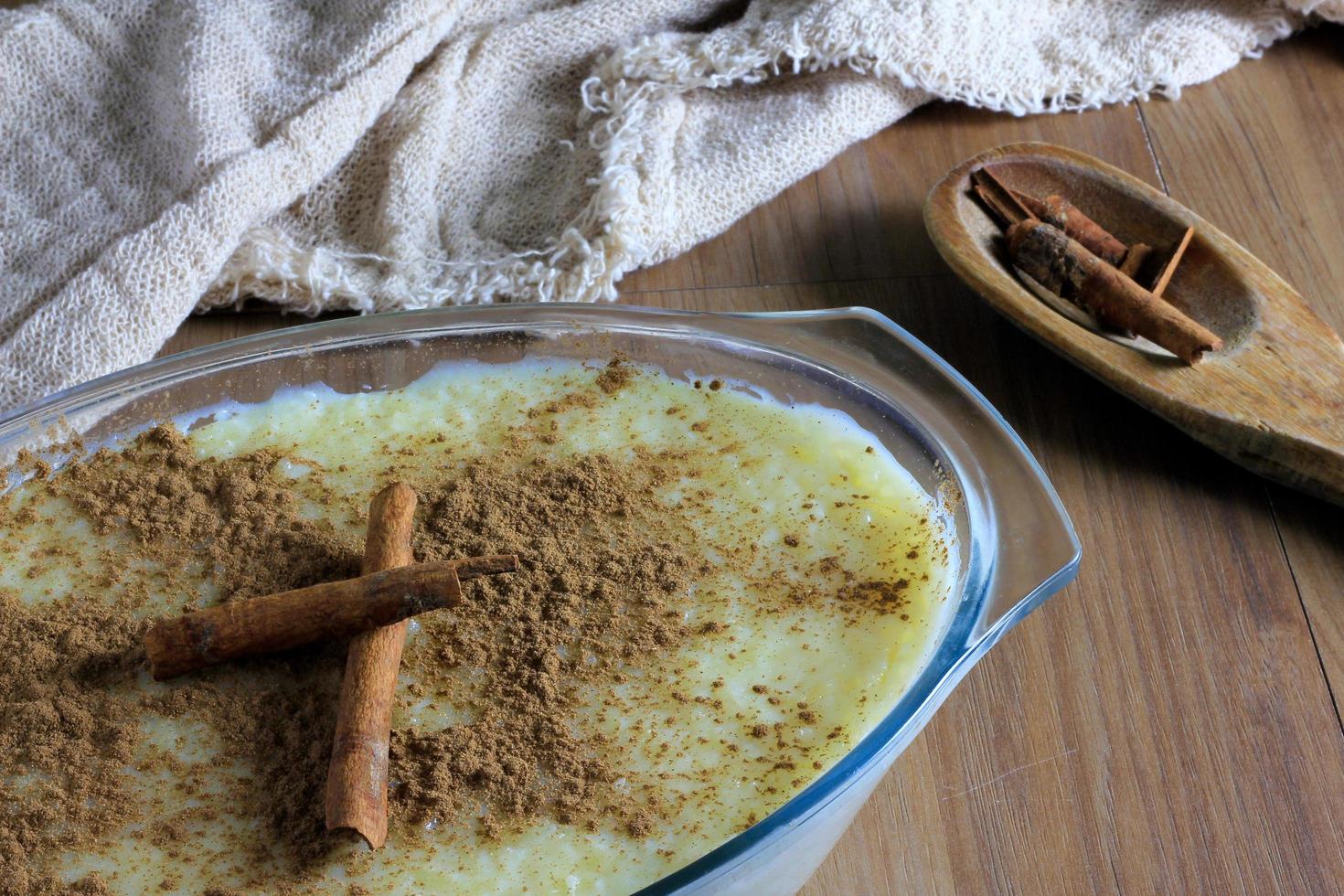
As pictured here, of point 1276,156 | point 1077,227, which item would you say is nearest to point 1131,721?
point 1077,227

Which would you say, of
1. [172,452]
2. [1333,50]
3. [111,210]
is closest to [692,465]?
[172,452]

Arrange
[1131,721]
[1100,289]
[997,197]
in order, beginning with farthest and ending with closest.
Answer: [997,197], [1100,289], [1131,721]

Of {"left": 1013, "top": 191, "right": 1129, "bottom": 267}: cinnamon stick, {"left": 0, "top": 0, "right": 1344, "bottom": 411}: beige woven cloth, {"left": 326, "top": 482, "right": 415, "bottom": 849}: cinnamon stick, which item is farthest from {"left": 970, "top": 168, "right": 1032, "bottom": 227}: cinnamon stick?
{"left": 326, "top": 482, "right": 415, "bottom": 849}: cinnamon stick

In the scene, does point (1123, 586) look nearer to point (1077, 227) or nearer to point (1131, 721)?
point (1131, 721)

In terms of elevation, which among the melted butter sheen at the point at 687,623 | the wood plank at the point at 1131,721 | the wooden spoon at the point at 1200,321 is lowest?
the wood plank at the point at 1131,721

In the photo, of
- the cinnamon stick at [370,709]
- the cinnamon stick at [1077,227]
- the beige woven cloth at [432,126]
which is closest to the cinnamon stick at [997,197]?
the cinnamon stick at [1077,227]

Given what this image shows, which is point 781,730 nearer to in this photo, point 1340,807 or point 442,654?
point 442,654

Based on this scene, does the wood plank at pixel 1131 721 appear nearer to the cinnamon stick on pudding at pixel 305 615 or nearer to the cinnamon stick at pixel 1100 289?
the cinnamon stick at pixel 1100 289
